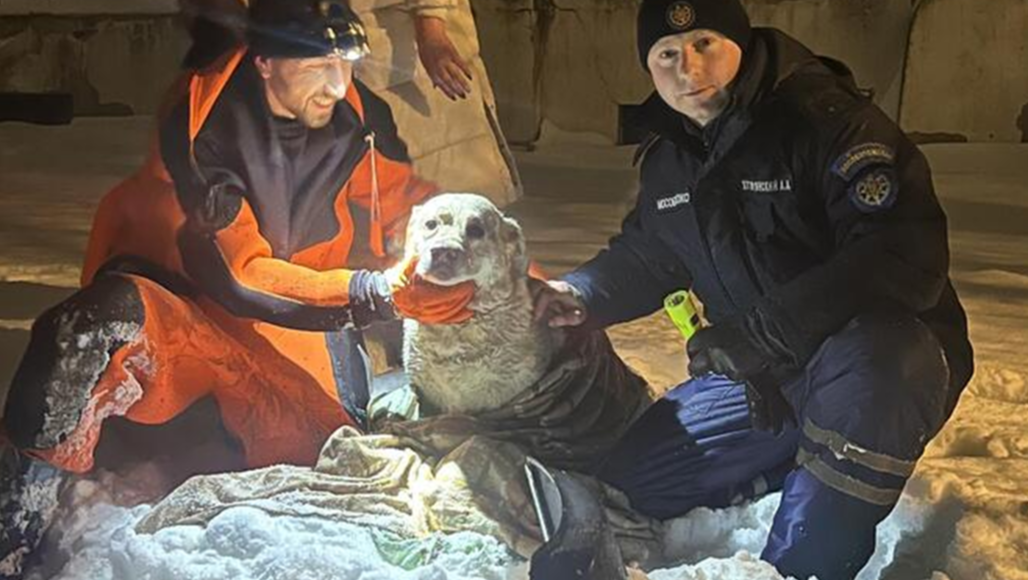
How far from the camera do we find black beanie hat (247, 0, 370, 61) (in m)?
1.87

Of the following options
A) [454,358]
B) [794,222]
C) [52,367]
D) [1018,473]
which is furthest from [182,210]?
[1018,473]

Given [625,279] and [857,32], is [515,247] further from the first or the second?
[857,32]

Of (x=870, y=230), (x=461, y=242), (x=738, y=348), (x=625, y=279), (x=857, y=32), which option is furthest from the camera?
(x=857, y=32)

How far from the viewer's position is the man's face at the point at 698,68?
1.76 m

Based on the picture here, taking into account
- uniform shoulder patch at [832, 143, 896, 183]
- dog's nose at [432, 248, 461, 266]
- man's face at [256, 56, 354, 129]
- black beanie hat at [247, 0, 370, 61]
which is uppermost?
black beanie hat at [247, 0, 370, 61]

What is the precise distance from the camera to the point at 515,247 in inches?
77.5

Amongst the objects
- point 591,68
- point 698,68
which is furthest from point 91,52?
point 698,68

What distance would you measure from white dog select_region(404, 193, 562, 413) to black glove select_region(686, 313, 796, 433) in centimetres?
27

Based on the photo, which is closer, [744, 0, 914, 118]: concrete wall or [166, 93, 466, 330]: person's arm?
[166, 93, 466, 330]: person's arm

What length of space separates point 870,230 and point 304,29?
2.91 ft

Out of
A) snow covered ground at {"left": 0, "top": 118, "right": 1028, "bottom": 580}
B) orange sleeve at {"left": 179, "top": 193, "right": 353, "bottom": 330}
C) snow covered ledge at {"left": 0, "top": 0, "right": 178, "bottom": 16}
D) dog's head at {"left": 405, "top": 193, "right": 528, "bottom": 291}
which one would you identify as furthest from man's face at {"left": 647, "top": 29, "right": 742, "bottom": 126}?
snow covered ledge at {"left": 0, "top": 0, "right": 178, "bottom": 16}

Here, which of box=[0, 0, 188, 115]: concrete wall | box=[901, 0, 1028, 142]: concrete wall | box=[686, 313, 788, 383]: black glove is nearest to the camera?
box=[686, 313, 788, 383]: black glove

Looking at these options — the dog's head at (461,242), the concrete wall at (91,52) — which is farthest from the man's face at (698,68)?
the concrete wall at (91,52)

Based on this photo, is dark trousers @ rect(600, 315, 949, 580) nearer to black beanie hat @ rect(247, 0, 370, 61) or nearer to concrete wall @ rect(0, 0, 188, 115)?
black beanie hat @ rect(247, 0, 370, 61)
